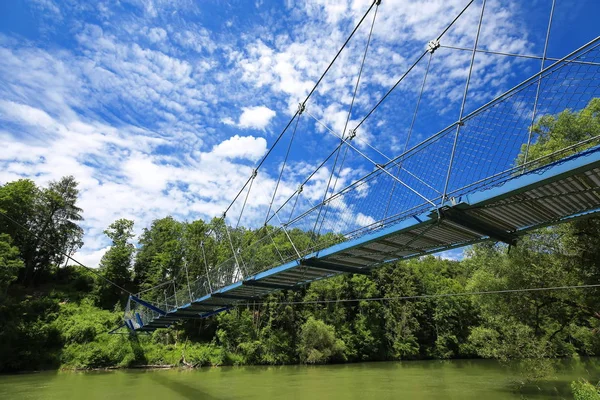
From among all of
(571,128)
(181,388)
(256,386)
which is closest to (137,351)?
(181,388)

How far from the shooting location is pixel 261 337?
2225 centimetres

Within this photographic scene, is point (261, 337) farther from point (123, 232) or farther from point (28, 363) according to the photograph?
point (123, 232)

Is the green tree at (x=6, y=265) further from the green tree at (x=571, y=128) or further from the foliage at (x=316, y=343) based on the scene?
the green tree at (x=571, y=128)

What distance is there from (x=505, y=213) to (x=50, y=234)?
1373 inches

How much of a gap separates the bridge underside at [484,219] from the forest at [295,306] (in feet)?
4.71

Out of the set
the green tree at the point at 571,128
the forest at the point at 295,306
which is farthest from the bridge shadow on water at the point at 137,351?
the green tree at the point at 571,128

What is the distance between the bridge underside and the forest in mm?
1437

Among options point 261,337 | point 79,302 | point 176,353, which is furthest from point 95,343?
point 261,337

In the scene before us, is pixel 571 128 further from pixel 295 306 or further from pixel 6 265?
pixel 6 265

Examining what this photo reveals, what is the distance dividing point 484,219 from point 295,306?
22.1m

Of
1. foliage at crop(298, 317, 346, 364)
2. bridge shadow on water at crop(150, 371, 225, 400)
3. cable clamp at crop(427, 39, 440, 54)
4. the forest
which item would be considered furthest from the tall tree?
cable clamp at crop(427, 39, 440, 54)

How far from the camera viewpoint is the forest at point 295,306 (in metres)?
10.7

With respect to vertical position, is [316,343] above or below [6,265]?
below

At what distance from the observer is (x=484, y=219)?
4.10m
